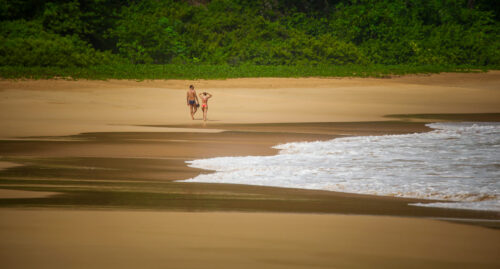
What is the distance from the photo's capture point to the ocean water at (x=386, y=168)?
10.2 meters

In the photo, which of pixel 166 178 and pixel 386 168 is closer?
pixel 166 178

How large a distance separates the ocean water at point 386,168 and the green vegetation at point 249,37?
74.1 feet

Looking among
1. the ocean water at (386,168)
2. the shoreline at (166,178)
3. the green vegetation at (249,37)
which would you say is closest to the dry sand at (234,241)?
the shoreline at (166,178)

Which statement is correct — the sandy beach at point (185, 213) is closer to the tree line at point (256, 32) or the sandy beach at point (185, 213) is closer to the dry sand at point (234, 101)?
the dry sand at point (234, 101)

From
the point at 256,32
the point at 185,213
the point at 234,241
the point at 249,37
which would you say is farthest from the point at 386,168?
the point at 256,32

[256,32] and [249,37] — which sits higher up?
[256,32]

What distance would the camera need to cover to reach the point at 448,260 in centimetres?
641

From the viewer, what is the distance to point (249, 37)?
4962 cm

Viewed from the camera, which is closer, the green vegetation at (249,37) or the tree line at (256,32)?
the green vegetation at (249,37)

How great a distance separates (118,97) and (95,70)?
740 centimetres

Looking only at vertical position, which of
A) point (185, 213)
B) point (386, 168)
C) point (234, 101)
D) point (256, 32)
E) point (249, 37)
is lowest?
point (234, 101)

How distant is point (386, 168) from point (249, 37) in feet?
124

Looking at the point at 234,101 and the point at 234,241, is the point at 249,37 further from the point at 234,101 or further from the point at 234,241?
the point at 234,241

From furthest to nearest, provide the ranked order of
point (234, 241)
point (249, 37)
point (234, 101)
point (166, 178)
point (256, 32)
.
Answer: point (256, 32), point (249, 37), point (234, 101), point (166, 178), point (234, 241)
